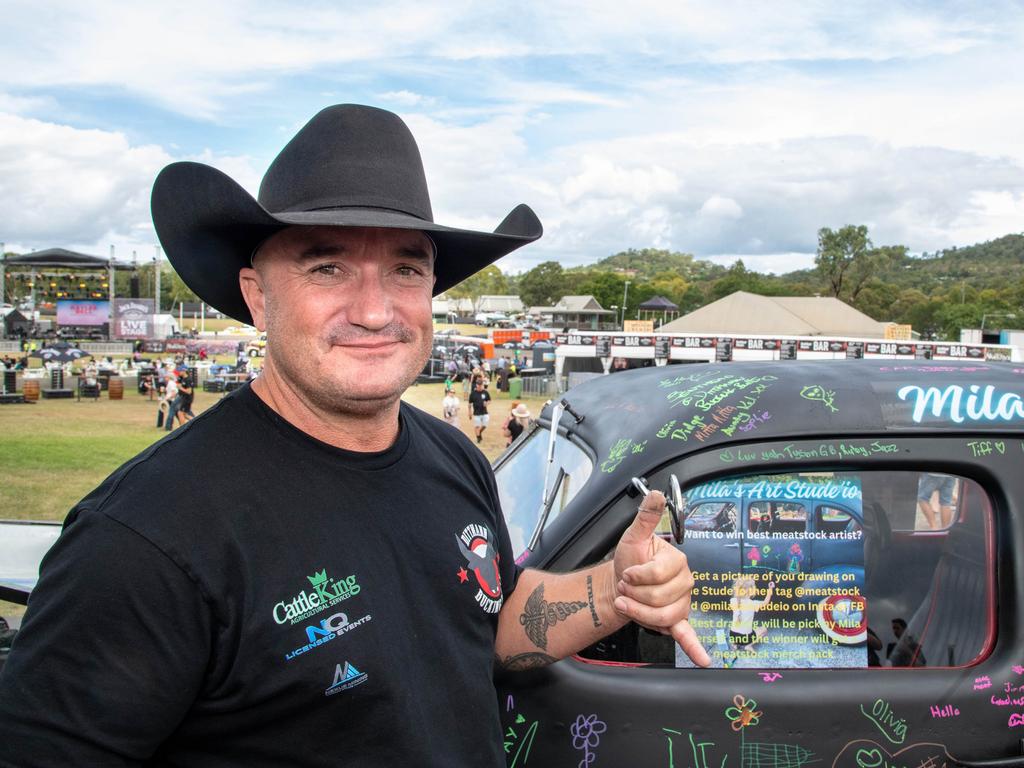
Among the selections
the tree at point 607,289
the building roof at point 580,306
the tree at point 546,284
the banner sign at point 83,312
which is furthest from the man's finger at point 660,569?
the tree at point 546,284

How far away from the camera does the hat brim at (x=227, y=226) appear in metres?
1.41

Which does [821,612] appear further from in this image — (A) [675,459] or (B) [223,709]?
(B) [223,709]

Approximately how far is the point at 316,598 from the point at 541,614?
615mm

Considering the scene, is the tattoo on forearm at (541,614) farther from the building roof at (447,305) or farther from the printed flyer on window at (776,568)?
the building roof at (447,305)

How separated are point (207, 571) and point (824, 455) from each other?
1.40 metres

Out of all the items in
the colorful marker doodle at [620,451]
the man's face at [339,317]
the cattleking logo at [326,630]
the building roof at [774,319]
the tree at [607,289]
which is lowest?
the cattleking logo at [326,630]

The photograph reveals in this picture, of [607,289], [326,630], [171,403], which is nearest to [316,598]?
[326,630]

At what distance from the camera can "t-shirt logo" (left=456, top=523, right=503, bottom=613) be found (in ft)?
5.36

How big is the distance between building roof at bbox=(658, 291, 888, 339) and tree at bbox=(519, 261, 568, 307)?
85229 mm

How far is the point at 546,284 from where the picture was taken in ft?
417

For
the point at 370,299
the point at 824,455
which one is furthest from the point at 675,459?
the point at 370,299

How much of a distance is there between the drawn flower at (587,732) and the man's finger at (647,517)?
1.57ft

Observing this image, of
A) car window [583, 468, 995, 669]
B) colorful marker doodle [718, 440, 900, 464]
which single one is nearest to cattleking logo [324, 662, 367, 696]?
car window [583, 468, 995, 669]

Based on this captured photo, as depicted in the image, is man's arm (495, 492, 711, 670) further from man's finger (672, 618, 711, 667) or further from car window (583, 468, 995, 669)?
car window (583, 468, 995, 669)
